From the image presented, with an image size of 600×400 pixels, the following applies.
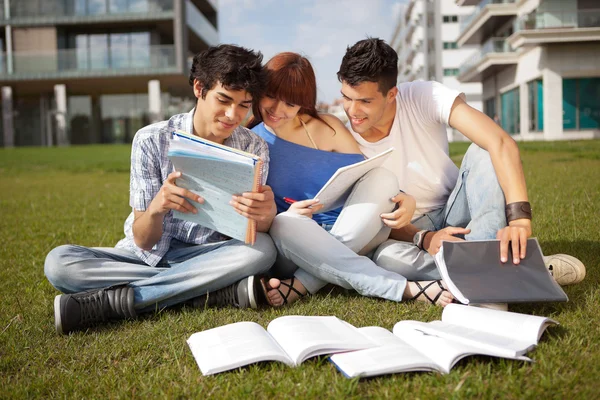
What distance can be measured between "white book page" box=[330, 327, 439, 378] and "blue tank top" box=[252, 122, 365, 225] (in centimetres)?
120

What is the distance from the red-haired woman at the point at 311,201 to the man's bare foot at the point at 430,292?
0.04 meters

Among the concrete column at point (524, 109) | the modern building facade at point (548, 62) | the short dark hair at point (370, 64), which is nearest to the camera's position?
the short dark hair at point (370, 64)

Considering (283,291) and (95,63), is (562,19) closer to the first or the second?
(95,63)

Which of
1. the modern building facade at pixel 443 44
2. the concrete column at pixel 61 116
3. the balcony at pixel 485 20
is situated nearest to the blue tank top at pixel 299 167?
the balcony at pixel 485 20

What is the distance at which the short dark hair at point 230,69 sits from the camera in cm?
254

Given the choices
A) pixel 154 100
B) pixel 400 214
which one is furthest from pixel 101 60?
pixel 400 214

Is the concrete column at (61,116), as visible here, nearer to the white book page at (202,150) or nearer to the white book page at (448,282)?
the white book page at (202,150)

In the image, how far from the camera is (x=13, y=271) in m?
3.54

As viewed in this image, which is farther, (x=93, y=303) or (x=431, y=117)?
(x=431, y=117)

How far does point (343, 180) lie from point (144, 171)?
0.85 metres

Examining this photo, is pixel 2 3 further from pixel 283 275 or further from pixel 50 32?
pixel 283 275

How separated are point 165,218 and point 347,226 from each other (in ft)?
2.68

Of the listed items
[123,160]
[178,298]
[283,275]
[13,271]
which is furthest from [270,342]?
[123,160]

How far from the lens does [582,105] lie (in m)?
22.8
